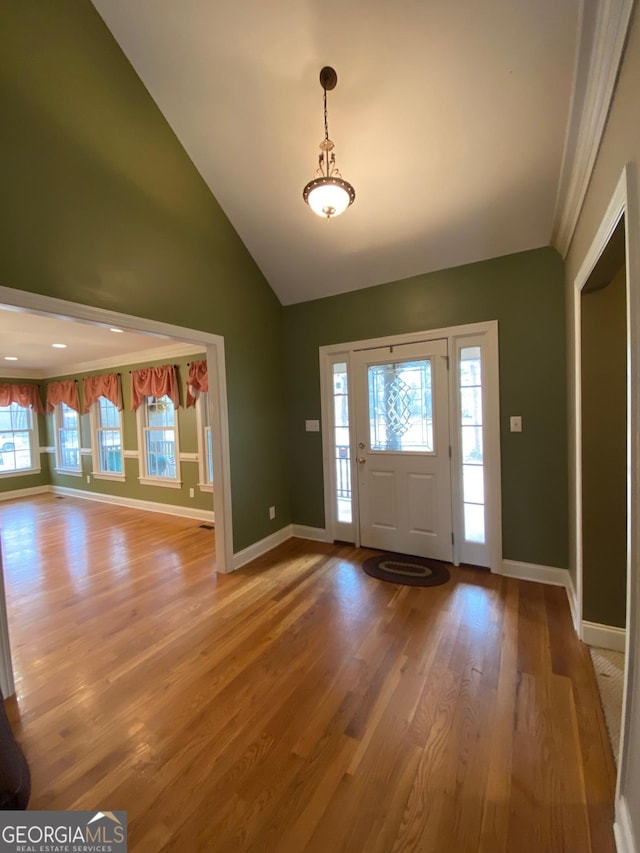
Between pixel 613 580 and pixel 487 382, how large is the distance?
1.52 metres

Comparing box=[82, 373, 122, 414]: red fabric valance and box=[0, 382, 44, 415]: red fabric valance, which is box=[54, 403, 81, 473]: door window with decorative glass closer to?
box=[0, 382, 44, 415]: red fabric valance

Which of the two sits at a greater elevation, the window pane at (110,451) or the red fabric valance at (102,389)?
the red fabric valance at (102,389)

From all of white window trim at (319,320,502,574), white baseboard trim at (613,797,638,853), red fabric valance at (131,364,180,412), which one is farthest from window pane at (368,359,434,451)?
red fabric valance at (131,364,180,412)

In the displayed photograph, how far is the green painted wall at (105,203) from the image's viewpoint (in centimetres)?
182

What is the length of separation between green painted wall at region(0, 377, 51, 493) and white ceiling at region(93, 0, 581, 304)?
6.40 meters

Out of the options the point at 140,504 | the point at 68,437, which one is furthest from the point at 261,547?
the point at 68,437

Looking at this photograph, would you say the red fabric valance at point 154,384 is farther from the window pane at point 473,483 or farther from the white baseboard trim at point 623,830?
the white baseboard trim at point 623,830

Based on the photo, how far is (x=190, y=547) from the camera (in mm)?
3791

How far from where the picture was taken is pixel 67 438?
686 centimetres

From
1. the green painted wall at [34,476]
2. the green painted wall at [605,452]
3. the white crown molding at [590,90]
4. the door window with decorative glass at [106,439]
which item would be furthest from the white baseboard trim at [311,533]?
the green painted wall at [34,476]

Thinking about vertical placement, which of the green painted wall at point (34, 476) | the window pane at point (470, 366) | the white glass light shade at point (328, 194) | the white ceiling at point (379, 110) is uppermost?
the white ceiling at point (379, 110)

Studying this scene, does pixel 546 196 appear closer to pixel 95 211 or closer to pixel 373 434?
pixel 373 434

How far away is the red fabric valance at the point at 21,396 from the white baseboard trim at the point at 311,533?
6312 mm

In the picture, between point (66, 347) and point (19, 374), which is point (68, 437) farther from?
point (66, 347)
